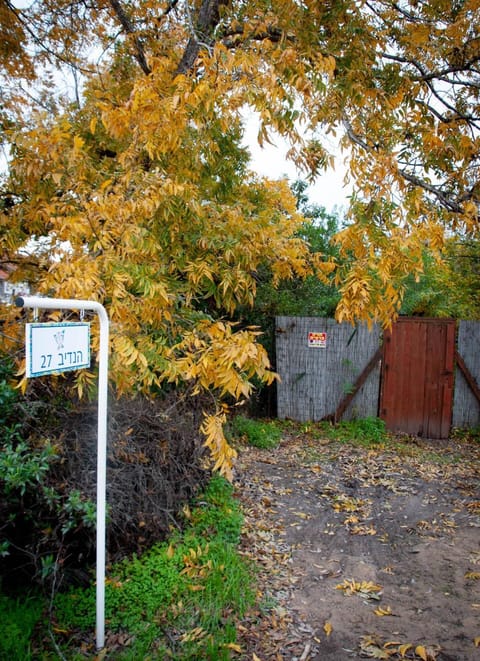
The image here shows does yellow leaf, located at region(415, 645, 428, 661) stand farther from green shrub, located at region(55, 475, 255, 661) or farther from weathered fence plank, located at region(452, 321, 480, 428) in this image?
weathered fence plank, located at region(452, 321, 480, 428)

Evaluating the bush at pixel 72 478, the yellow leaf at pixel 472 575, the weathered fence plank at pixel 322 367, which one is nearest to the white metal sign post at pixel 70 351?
the bush at pixel 72 478

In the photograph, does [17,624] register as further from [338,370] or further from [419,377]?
[419,377]

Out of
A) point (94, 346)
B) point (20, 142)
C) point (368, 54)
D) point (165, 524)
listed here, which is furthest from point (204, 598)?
point (368, 54)

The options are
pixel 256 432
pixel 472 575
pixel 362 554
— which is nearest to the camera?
pixel 472 575

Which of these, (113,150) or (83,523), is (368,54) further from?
(83,523)

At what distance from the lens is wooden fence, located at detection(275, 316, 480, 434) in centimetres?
741

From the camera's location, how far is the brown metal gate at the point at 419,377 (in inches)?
283

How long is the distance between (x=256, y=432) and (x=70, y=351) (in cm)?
487

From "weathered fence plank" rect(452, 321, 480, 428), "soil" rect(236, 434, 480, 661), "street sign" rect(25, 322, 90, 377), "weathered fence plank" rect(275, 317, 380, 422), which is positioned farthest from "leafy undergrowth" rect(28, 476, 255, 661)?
"weathered fence plank" rect(452, 321, 480, 428)

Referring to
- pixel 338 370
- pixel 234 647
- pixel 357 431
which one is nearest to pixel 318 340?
pixel 338 370

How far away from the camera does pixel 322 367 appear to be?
7.67 meters

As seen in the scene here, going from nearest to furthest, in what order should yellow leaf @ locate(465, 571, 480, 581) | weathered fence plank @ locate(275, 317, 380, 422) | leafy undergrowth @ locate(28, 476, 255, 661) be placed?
leafy undergrowth @ locate(28, 476, 255, 661)
yellow leaf @ locate(465, 571, 480, 581)
weathered fence plank @ locate(275, 317, 380, 422)

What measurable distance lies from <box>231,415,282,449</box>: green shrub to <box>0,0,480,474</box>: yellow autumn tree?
286cm

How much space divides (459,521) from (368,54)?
425cm
